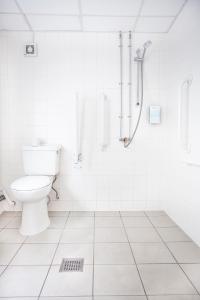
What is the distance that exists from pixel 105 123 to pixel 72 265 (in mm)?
1492

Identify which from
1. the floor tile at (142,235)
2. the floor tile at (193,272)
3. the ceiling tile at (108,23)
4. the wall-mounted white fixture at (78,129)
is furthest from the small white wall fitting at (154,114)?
the floor tile at (193,272)

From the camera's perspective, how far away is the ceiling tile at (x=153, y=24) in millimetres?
2004

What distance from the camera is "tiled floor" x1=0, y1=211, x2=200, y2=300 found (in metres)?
1.13

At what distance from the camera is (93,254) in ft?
4.88

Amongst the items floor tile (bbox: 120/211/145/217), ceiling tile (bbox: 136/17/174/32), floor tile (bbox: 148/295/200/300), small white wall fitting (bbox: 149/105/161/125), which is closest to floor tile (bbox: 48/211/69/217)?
floor tile (bbox: 120/211/145/217)

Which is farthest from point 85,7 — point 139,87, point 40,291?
point 40,291

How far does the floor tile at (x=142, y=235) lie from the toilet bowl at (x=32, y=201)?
86 cm

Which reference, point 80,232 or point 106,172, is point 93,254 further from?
point 106,172

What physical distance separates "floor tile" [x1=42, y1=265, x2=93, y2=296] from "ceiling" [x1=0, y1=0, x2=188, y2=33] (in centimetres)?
224

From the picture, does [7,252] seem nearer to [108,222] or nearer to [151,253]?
[108,222]

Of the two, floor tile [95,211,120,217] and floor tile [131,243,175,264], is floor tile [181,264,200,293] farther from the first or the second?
floor tile [95,211,120,217]

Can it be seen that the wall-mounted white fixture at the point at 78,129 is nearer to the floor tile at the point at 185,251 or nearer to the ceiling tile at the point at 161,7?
the ceiling tile at the point at 161,7

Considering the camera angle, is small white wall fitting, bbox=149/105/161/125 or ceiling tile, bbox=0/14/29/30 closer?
ceiling tile, bbox=0/14/29/30

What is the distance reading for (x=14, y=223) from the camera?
204cm
